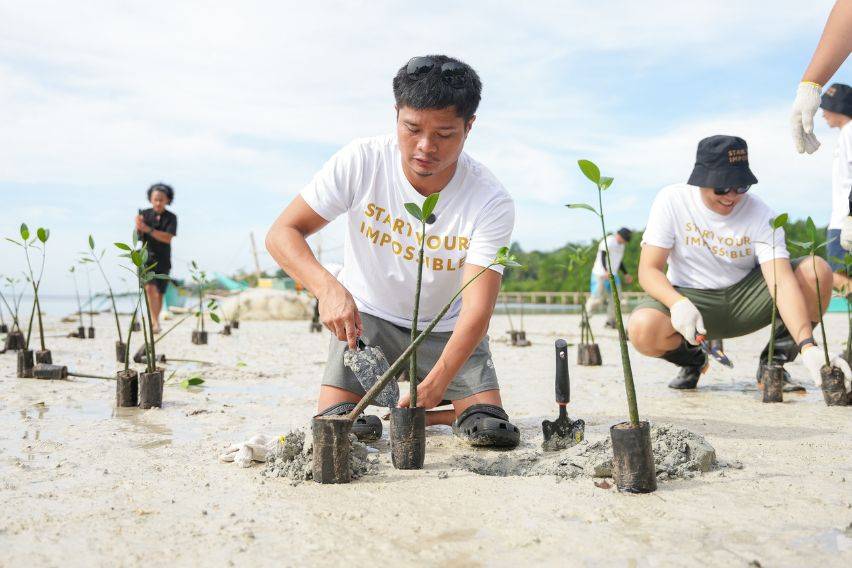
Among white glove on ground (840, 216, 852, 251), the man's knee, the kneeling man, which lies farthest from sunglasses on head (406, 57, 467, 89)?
white glove on ground (840, 216, 852, 251)

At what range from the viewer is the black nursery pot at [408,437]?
2.39m

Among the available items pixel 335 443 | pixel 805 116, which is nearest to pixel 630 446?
pixel 335 443

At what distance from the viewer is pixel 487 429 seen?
2822mm

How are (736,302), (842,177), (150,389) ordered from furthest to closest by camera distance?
(842,177) → (736,302) → (150,389)

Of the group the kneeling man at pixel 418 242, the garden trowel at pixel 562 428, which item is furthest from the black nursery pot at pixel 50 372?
the garden trowel at pixel 562 428

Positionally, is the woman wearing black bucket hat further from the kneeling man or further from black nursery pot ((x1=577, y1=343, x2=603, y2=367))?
the kneeling man

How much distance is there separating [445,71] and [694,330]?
2302mm

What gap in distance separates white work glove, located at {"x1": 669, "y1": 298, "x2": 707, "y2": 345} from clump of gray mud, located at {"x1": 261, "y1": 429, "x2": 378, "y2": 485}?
7.85ft

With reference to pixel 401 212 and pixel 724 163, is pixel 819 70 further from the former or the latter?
pixel 401 212

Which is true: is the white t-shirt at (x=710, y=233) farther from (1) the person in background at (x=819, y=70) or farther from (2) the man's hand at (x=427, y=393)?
(2) the man's hand at (x=427, y=393)

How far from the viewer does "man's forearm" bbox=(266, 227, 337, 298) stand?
2707 mm

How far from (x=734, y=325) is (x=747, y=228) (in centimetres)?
66

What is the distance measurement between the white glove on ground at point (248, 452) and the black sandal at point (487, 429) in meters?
0.83

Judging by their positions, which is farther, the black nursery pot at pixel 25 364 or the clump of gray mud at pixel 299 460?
the black nursery pot at pixel 25 364
